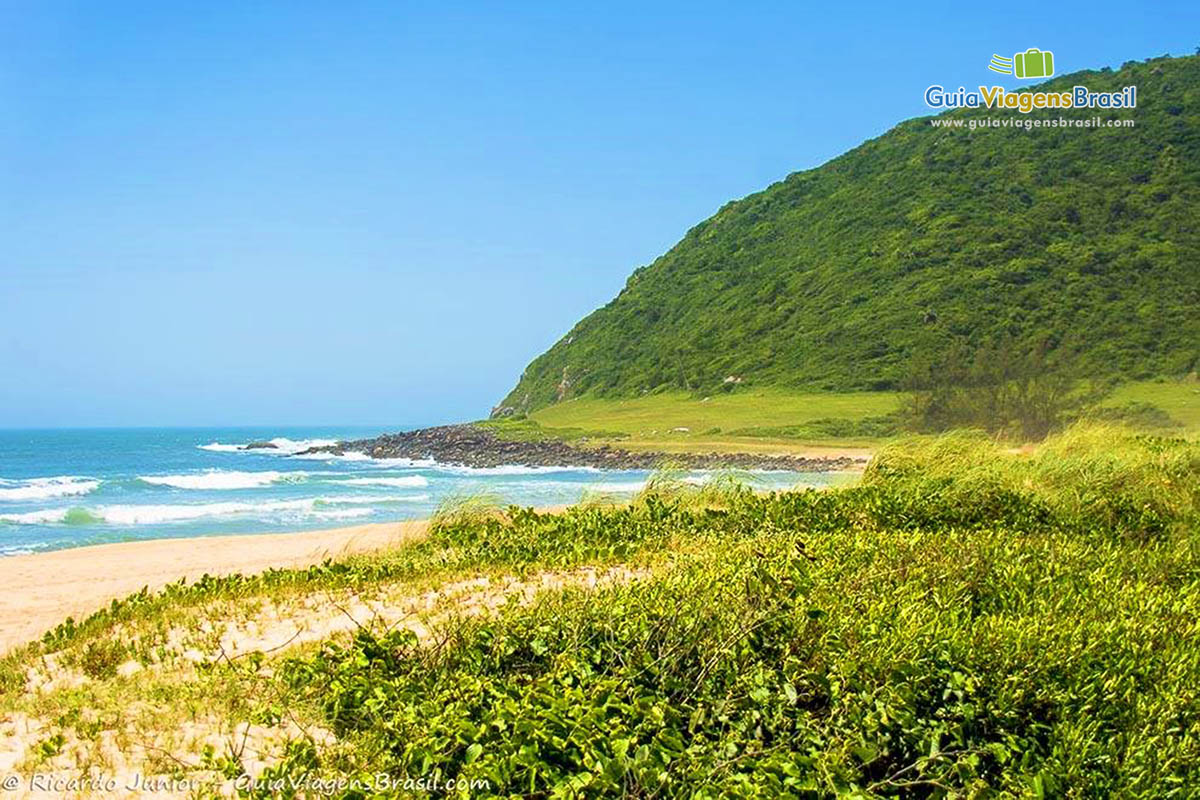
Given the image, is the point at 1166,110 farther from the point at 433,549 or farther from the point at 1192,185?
the point at 433,549

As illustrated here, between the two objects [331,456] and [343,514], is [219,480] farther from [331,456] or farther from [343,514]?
[331,456]

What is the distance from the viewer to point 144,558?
531 inches

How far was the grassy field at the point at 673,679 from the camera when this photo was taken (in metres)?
3.84

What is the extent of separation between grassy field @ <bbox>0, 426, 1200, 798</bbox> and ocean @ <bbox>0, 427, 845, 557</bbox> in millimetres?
5512

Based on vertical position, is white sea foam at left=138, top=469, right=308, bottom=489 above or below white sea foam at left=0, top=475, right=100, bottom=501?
below

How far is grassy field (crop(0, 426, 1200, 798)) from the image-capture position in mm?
3838

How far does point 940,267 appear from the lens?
65875 millimetres

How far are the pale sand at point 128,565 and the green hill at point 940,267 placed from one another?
41.6 m

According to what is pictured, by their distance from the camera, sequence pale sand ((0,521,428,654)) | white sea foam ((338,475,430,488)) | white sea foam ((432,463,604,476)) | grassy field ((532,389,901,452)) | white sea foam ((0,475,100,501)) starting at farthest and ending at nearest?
grassy field ((532,389,901,452)) < white sea foam ((432,463,604,476)) < white sea foam ((338,475,430,488)) < white sea foam ((0,475,100,501)) < pale sand ((0,521,428,654))

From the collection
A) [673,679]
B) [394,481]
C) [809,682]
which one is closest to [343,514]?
[394,481]

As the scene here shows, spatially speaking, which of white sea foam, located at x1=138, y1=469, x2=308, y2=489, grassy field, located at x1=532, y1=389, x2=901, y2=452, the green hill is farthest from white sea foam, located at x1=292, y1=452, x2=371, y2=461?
the green hill

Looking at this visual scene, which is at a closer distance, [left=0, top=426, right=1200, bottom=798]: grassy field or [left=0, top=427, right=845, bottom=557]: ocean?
[left=0, top=426, right=1200, bottom=798]: grassy field

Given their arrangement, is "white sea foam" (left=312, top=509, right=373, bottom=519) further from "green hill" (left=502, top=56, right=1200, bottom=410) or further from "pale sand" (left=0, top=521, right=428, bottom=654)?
"green hill" (left=502, top=56, right=1200, bottom=410)

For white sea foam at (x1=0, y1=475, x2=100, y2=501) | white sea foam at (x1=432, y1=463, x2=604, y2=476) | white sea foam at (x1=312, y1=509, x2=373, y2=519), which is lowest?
white sea foam at (x1=432, y1=463, x2=604, y2=476)
